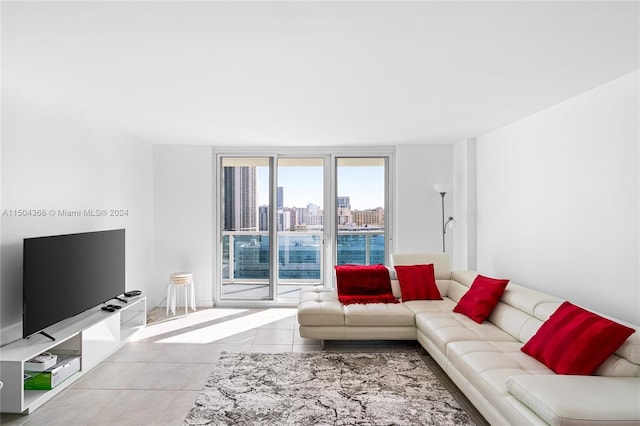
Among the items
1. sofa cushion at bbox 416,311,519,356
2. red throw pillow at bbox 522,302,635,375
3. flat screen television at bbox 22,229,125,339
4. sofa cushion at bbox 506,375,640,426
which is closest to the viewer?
sofa cushion at bbox 506,375,640,426

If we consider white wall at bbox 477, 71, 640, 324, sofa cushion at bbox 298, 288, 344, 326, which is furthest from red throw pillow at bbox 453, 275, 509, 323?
sofa cushion at bbox 298, 288, 344, 326

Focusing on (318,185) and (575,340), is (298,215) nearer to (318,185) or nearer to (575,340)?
(318,185)

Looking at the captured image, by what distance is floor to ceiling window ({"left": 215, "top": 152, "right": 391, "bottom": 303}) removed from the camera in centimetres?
624

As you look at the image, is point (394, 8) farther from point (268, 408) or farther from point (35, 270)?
point (35, 270)

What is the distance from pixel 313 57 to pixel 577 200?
264 centimetres

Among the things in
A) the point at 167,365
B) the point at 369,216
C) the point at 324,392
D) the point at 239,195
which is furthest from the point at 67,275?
the point at 369,216

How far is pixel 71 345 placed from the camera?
3.54m

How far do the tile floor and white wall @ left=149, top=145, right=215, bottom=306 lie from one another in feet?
2.30

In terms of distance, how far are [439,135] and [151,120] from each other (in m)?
3.69

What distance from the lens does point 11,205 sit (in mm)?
3172

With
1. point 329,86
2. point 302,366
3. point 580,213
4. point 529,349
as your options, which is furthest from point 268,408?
point 580,213

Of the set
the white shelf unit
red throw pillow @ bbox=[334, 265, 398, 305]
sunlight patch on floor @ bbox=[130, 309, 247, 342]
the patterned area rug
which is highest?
red throw pillow @ bbox=[334, 265, 398, 305]

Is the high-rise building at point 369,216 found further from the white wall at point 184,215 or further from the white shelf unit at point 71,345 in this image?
the white shelf unit at point 71,345

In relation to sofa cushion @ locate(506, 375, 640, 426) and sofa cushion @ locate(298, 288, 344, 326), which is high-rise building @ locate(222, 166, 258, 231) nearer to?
sofa cushion @ locate(298, 288, 344, 326)
